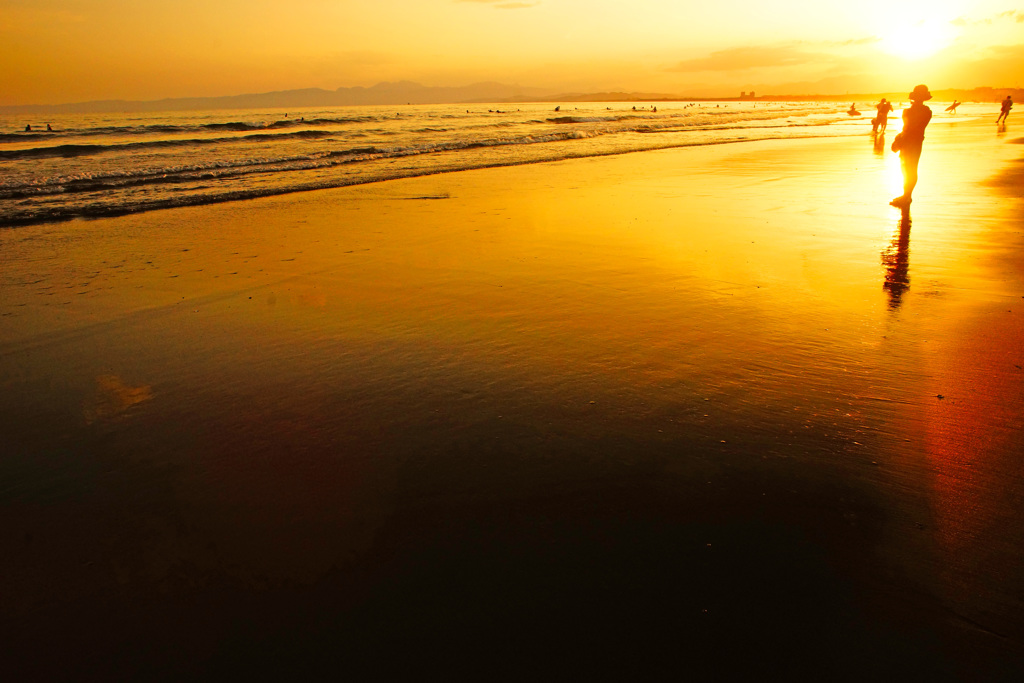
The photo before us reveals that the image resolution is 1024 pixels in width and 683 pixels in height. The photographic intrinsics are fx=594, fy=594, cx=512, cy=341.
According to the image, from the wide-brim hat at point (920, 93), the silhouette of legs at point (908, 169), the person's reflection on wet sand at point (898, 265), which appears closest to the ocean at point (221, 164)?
the wide-brim hat at point (920, 93)

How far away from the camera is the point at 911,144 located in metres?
9.50

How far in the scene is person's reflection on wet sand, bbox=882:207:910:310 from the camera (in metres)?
5.50

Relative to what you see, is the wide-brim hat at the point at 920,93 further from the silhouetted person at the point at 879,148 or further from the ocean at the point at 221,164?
the ocean at the point at 221,164

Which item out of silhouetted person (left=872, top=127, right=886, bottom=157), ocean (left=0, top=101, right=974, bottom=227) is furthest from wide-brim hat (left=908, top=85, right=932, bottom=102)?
ocean (left=0, top=101, right=974, bottom=227)

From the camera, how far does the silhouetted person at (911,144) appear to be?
945 centimetres

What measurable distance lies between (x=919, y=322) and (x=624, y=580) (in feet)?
12.9

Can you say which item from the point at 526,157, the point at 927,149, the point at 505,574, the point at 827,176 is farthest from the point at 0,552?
the point at 927,149

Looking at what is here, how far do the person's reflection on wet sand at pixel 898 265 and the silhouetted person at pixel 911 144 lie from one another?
141 centimetres

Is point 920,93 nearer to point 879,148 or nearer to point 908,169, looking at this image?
point 908,169

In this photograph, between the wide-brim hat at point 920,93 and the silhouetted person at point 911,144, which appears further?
the wide-brim hat at point 920,93

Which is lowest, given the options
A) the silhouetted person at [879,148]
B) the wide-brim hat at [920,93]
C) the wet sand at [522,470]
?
the silhouetted person at [879,148]

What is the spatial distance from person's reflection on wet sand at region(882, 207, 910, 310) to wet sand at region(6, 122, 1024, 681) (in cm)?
7

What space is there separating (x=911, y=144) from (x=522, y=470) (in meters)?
9.84

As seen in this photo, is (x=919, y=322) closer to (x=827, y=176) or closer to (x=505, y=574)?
(x=505, y=574)
